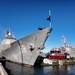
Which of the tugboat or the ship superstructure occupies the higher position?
the ship superstructure

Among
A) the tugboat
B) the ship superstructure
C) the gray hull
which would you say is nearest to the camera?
the gray hull

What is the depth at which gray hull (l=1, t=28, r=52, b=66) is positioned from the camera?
58.2m

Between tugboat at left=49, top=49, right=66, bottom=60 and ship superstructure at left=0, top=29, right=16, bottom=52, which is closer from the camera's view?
tugboat at left=49, top=49, right=66, bottom=60

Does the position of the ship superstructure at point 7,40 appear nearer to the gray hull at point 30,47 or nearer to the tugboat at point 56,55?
the tugboat at point 56,55

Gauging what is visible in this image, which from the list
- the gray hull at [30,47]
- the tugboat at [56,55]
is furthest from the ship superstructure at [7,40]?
the gray hull at [30,47]

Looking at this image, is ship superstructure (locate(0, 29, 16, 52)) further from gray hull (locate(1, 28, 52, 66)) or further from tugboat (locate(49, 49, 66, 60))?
gray hull (locate(1, 28, 52, 66))

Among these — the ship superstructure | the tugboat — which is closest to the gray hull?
the tugboat

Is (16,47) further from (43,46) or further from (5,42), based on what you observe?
(5,42)

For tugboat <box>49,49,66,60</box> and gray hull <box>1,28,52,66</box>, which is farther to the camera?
tugboat <box>49,49,66,60</box>

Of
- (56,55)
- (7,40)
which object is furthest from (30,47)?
(7,40)

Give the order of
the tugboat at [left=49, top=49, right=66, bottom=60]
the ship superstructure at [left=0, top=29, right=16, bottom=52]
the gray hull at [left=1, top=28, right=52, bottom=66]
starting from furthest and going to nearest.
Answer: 1. the ship superstructure at [left=0, top=29, right=16, bottom=52]
2. the tugboat at [left=49, top=49, right=66, bottom=60]
3. the gray hull at [left=1, top=28, right=52, bottom=66]

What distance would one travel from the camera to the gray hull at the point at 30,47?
5822 cm

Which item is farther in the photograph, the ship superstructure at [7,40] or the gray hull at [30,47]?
the ship superstructure at [7,40]

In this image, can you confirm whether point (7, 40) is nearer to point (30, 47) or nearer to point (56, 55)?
point (56, 55)
